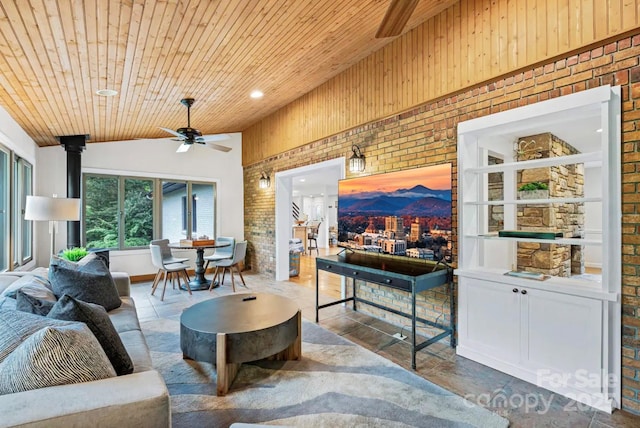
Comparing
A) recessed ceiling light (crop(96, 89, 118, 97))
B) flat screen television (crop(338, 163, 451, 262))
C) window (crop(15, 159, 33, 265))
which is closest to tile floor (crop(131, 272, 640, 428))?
flat screen television (crop(338, 163, 451, 262))

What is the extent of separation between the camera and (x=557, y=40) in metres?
2.43

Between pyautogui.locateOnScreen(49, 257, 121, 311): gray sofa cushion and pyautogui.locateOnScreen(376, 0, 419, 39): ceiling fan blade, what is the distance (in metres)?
3.01

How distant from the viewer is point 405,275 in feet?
9.36

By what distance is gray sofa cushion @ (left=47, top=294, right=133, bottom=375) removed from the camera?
5.19 ft

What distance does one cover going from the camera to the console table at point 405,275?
9.19 ft

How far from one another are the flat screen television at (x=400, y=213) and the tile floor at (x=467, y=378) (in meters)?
0.90

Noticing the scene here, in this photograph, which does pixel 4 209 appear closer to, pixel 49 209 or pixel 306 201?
pixel 49 209

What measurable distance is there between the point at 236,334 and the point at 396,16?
2.32 meters

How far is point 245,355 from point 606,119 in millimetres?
3051

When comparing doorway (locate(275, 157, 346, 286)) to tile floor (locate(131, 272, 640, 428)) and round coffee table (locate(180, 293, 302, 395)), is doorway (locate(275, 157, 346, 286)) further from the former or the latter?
round coffee table (locate(180, 293, 302, 395))

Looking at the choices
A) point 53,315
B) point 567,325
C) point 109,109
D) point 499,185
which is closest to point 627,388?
point 567,325

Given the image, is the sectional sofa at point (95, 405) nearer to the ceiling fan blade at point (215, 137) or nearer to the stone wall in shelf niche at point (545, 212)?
the ceiling fan blade at point (215, 137)

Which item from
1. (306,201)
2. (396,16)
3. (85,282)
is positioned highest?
(396,16)

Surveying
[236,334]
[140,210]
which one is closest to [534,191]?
[236,334]
